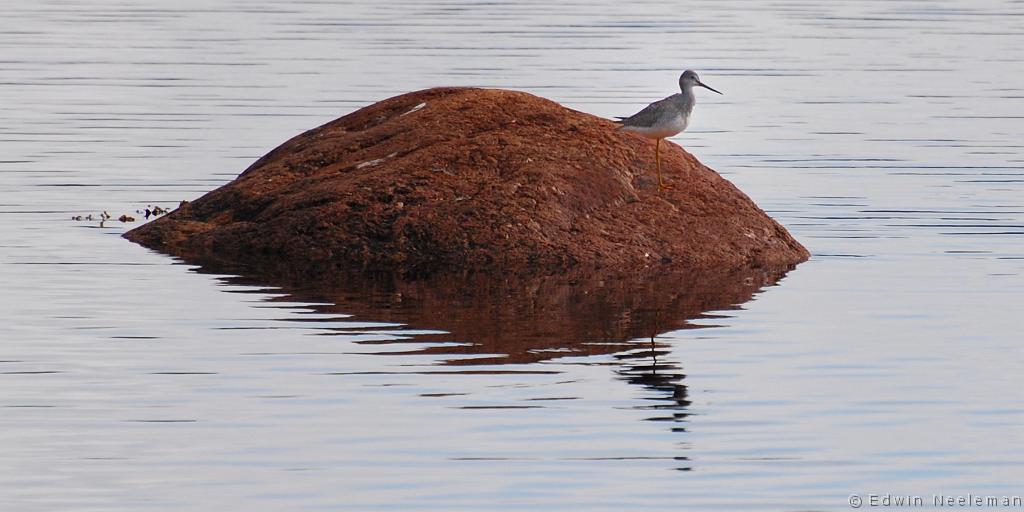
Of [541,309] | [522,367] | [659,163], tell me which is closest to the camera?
[522,367]

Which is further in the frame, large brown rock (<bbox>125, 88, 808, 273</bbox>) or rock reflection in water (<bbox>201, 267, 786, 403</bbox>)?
large brown rock (<bbox>125, 88, 808, 273</bbox>)

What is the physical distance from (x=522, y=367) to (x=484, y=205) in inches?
225

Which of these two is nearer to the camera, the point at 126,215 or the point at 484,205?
the point at 484,205

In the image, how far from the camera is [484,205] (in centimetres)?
2102

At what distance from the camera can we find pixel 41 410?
45.9 ft

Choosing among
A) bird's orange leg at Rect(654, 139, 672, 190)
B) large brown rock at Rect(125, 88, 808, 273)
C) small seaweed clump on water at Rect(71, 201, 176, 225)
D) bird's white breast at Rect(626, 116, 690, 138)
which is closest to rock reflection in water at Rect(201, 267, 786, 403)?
large brown rock at Rect(125, 88, 808, 273)

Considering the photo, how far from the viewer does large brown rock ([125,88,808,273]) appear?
21.0 meters

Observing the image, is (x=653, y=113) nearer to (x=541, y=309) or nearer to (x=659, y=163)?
(x=659, y=163)

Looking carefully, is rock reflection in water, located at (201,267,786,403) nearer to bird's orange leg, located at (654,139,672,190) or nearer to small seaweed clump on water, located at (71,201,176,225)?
bird's orange leg, located at (654,139,672,190)

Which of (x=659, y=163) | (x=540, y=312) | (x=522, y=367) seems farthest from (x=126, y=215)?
(x=522, y=367)

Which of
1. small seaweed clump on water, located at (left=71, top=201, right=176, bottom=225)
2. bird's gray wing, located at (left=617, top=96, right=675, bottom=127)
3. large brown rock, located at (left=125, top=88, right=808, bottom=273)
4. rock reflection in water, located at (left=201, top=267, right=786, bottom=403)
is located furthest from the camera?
small seaweed clump on water, located at (left=71, top=201, right=176, bottom=225)

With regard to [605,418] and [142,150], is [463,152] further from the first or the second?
[142,150]

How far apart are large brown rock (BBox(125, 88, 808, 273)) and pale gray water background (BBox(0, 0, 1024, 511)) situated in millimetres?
995

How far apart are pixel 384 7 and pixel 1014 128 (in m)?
45.0
